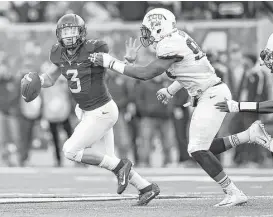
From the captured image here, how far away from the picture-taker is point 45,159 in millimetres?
13789

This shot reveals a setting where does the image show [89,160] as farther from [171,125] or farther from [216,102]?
[171,125]

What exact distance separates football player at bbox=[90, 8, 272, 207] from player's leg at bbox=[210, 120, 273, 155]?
262mm

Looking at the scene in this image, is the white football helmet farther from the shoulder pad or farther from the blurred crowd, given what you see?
the blurred crowd

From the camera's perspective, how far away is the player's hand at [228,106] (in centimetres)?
782

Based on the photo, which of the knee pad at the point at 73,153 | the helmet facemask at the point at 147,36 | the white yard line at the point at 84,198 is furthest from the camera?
the white yard line at the point at 84,198

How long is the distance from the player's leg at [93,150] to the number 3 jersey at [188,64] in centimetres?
78

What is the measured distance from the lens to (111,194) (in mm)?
9633

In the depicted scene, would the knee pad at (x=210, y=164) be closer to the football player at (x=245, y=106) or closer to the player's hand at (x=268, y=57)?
the football player at (x=245, y=106)

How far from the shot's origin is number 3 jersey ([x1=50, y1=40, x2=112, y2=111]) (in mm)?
8523

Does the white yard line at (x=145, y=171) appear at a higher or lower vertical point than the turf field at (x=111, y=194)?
lower

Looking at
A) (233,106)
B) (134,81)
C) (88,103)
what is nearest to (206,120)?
(233,106)

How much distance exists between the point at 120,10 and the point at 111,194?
529 centimetres

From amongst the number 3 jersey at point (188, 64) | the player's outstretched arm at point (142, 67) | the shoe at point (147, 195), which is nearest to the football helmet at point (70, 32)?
the player's outstretched arm at point (142, 67)

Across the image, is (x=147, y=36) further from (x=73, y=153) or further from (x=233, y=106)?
(x=73, y=153)
